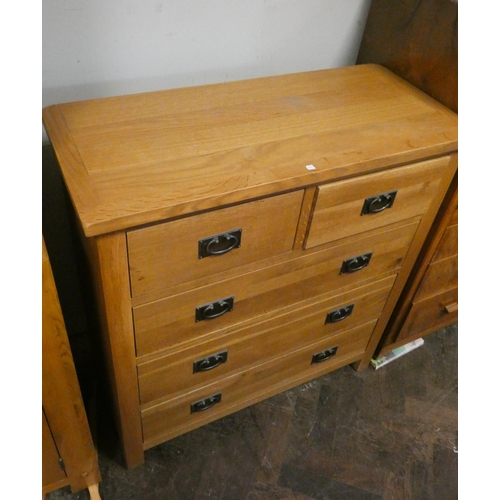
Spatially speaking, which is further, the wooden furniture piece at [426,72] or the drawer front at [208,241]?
the wooden furniture piece at [426,72]

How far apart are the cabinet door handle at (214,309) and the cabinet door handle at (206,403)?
0.36 m

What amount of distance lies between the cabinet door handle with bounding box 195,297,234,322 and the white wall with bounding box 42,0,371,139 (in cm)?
55

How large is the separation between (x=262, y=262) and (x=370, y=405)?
0.83 meters

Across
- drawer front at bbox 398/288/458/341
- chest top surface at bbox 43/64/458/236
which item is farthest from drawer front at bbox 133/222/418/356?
drawer front at bbox 398/288/458/341

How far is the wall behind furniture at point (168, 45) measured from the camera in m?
1.00

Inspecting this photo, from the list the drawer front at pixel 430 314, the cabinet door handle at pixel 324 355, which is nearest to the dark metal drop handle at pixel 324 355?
the cabinet door handle at pixel 324 355

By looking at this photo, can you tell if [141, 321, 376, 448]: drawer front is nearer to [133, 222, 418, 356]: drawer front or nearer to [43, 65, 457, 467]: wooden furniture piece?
[43, 65, 457, 467]: wooden furniture piece

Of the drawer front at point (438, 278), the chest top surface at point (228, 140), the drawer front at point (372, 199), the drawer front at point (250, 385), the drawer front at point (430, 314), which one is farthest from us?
the drawer front at point (430, 314)

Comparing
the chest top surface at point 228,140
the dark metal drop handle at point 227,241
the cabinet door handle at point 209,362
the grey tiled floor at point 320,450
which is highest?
the chest top surface at point 228,140

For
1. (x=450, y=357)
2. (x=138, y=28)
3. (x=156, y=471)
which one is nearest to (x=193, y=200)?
(x=138, y=28)

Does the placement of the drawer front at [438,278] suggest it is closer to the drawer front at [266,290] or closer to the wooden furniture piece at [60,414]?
the drawer front at [266,290]

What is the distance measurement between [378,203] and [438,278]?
0.54m

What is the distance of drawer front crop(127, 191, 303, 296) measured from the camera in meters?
0.80

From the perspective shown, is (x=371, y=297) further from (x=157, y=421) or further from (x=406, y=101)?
(x=157, y=421)
